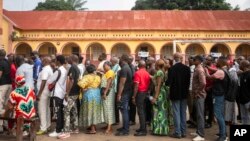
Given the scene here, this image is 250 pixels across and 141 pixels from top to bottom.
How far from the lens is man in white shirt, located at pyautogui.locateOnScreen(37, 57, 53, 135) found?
25.5 ft

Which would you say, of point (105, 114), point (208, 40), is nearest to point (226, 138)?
point (105, 114)

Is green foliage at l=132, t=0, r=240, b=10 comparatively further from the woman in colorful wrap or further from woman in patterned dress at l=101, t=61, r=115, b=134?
the woman in colorful wrap

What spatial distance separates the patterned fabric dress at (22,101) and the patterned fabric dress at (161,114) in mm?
2780

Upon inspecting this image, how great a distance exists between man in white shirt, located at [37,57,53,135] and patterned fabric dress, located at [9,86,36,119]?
79 cm

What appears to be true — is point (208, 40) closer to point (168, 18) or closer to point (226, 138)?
point (168, 18)

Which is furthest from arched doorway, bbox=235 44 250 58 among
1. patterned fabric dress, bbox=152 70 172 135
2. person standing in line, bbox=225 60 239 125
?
patterned fabric dress, bbox=152 70 172 135

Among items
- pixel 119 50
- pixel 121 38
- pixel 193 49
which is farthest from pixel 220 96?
pixel 193 49

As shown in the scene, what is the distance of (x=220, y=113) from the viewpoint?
7277 millimetres

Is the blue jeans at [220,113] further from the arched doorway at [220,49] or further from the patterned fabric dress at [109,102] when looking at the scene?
the arched doorway at [220,49]

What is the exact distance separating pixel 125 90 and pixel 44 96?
1.84 meters

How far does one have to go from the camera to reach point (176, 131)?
302 inches

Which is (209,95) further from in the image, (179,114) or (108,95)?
(108,95)

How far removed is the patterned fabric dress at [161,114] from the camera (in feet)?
26.0

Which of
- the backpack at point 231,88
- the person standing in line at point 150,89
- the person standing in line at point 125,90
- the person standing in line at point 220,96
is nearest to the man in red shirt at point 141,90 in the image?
the person standing in line at point 125,90
